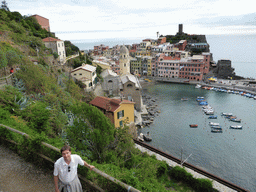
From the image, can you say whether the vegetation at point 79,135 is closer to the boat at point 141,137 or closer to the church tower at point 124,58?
the boat at point 141,137

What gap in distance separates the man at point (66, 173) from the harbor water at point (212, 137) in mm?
18404

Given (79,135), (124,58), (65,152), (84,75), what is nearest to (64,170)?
(65,152)

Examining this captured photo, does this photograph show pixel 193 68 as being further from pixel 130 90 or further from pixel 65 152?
pixel 65 152

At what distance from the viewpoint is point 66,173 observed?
144 inches

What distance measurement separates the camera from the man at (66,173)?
3580mm

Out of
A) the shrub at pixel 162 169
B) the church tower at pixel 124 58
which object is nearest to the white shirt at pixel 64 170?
the shrub at pixel 162 169

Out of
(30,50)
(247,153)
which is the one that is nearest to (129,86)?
(30,50)

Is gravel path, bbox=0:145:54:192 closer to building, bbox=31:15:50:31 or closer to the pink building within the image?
building, bbox=31:15:50:31

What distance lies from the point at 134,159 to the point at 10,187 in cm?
747

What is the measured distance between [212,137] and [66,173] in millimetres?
28898

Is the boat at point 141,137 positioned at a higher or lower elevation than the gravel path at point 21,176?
lower

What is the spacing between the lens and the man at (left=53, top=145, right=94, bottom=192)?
3580 millimetres

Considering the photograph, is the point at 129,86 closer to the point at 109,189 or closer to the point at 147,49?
the point at 109,189

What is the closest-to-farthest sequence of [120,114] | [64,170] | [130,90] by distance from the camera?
[64,170]
[120,114]
[130,90]
